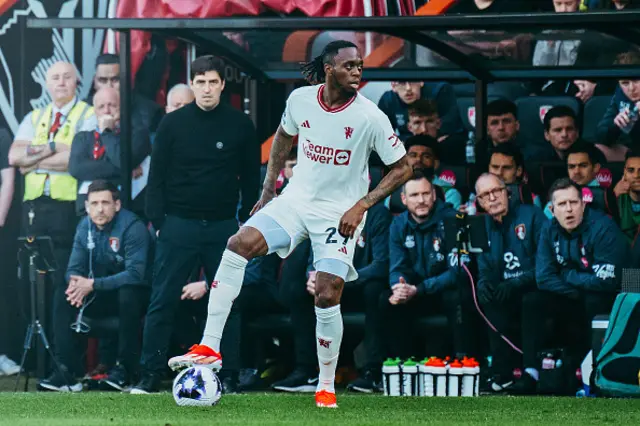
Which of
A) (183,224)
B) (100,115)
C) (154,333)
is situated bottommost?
(154,333)

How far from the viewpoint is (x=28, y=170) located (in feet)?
40.9

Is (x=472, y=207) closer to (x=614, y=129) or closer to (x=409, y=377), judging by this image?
(x=614, y=129)

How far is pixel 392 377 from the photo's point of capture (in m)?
10.2

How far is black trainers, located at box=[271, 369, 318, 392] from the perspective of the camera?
10.8 meters

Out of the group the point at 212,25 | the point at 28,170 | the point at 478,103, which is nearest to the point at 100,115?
the point at 28,170

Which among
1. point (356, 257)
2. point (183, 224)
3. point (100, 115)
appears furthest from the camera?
point (100, 115)

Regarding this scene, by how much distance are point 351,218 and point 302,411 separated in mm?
1140

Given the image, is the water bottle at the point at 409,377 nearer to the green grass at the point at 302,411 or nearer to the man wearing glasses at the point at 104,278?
the green grass at the point at 302,411

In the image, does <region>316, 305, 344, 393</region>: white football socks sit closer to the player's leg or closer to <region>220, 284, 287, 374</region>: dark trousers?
the player's leg

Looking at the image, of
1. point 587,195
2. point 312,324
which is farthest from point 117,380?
point 587,195

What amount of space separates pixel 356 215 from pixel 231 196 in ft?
8.09

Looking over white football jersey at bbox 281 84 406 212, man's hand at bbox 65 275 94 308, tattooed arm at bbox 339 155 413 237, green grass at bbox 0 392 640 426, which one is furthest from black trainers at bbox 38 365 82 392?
tattooed arm at bbox 339 155 413 237

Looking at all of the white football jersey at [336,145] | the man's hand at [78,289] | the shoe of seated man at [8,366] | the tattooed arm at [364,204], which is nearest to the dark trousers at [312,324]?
the man's hand at [78,289]

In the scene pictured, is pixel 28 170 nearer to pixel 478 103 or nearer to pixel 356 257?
pixel 356 257
